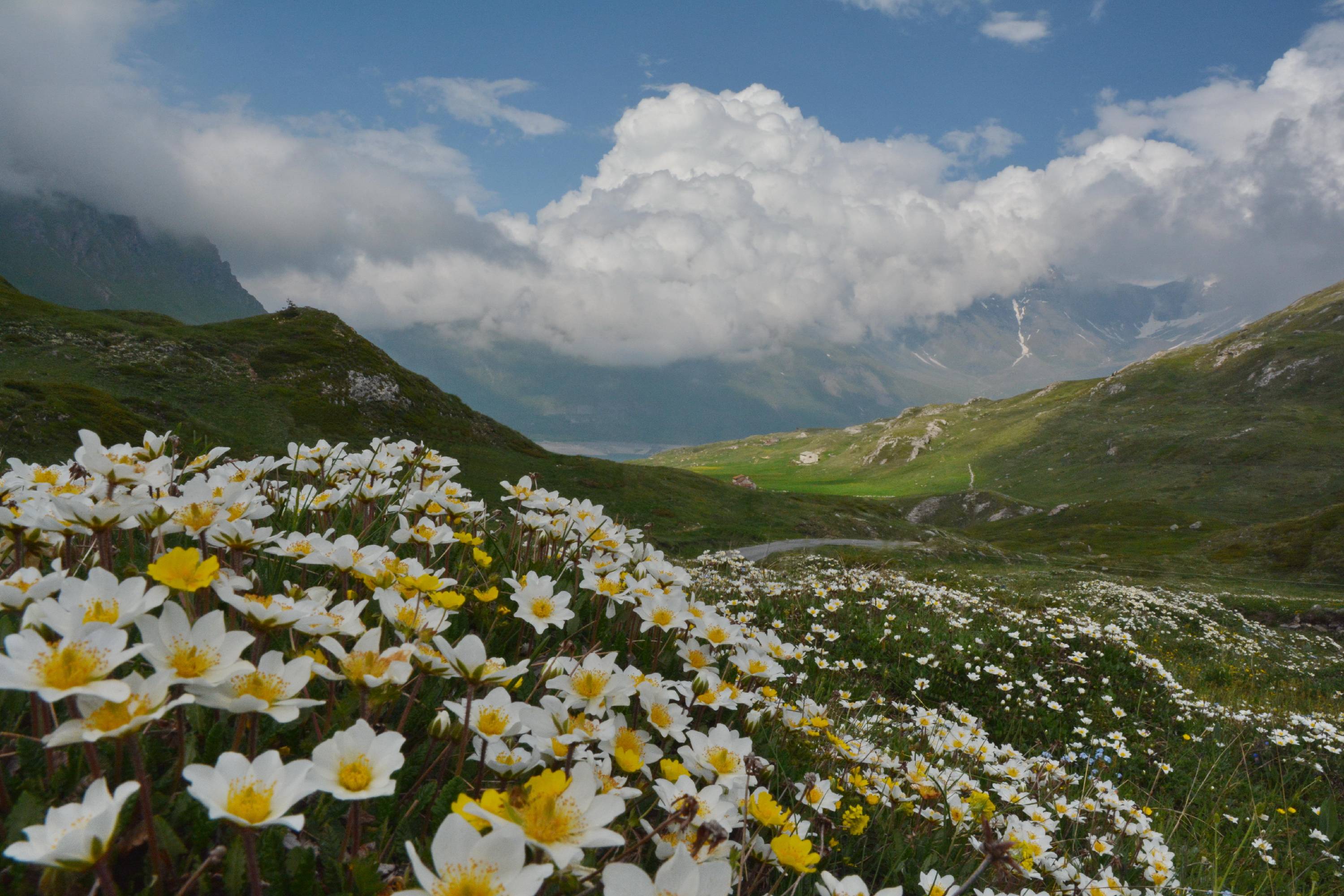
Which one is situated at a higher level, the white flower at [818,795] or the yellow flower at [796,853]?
the yellow flower at [796,853]

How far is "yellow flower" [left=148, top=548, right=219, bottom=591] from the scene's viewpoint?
193 cm

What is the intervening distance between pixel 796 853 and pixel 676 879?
0.56 m

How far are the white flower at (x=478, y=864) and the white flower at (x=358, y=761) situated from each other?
0.83 ft

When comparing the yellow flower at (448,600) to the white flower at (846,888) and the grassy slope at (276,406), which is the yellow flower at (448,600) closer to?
the white flower at (846,888)

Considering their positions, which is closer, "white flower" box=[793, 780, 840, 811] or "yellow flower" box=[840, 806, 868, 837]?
"white flower" box=[793, 780, 840, 811]

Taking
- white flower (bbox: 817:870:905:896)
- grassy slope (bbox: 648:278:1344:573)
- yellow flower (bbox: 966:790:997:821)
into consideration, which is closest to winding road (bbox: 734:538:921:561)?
grassy slope (bbox: 648:278:1344:573)

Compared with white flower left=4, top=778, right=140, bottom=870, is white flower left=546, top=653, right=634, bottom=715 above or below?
below

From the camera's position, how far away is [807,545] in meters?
51.0

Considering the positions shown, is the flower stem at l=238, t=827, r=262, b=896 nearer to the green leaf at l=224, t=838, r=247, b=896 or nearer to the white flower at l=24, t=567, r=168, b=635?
the green leaf at l=224, t=838, r=247, b=896

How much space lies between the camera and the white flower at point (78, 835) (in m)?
1.30

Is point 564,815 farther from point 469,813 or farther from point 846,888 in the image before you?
point 846,888

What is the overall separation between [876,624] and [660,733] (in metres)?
7.75

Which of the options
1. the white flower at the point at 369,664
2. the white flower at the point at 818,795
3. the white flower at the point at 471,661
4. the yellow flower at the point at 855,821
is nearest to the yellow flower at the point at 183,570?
the white flower at the point at 369,664

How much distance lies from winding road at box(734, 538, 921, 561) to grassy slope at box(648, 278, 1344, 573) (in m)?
32.8
